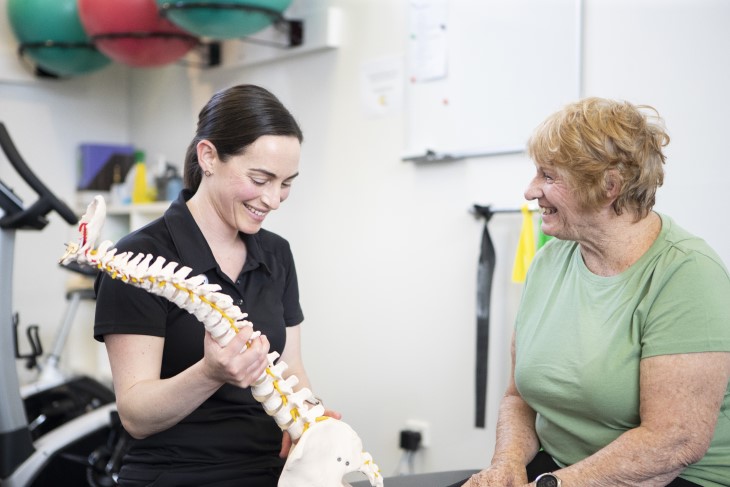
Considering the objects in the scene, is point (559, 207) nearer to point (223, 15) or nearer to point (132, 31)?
point (223, 15)

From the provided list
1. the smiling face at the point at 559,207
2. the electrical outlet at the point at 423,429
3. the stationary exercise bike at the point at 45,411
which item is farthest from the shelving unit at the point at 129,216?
the smiling face at the point at 559,207

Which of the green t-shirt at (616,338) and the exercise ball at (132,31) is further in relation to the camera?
the exercise ball at (132,31)

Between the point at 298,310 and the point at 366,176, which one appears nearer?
the point at 298,310

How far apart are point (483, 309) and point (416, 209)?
44 centimetres

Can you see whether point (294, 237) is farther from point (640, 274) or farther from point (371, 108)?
point (640, 274)

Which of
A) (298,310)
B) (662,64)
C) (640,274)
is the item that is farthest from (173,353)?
(662,64)

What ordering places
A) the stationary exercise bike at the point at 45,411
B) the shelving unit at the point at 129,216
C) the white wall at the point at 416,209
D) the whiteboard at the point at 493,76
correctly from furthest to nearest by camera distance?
1. the shelving unit at the point at 129,216
2. the stationary exercise bike at the point at 45,411
3. the whiteboard at the point at 493,76
4. the white wall at the point at 416,209

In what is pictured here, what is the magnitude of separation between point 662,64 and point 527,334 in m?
0.93

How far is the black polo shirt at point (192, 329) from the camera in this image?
4.59ft

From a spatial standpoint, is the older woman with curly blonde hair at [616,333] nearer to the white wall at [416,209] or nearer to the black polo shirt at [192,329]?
the black polo shirt at [192,329]

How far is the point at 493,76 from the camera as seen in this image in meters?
2.50

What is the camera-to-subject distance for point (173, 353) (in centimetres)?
146

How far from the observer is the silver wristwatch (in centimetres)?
138

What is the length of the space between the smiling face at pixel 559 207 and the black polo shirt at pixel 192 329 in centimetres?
55
